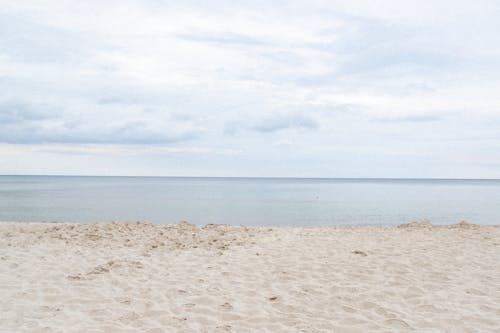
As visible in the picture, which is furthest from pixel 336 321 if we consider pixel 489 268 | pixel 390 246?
pixel 390 246

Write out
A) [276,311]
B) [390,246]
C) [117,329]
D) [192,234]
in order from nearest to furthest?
1. [117,329]
2. [276,311]
3. [390,246]
4. [192,234]

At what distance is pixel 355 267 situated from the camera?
305 inches

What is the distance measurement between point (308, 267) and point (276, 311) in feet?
7.93

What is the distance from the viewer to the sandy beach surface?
5.07 m

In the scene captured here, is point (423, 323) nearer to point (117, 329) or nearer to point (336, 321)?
point (336, 321)

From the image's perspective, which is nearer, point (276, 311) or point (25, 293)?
point (276, 311)

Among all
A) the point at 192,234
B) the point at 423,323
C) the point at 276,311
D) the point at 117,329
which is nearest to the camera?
the point at 117,329

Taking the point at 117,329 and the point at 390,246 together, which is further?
the point at 390,246

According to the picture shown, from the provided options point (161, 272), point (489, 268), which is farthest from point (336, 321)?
point (489, 268)

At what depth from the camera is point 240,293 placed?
20.3 feet

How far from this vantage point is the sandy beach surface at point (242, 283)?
16.6 feet

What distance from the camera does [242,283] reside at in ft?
22.1

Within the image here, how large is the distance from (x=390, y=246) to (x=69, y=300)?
7.44 m

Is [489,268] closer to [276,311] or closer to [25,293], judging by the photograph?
[276,311]
